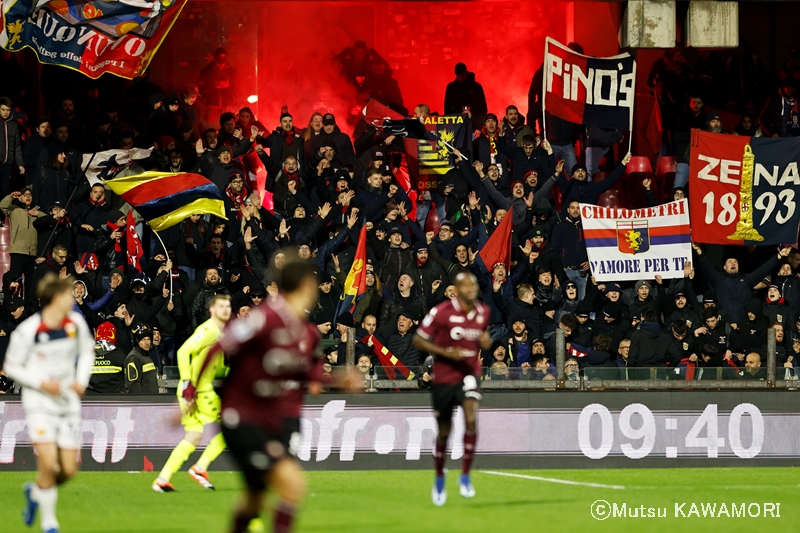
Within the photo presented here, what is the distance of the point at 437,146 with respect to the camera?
70.7 feet

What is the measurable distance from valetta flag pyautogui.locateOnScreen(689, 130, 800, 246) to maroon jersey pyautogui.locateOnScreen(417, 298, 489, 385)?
9027 millimetres

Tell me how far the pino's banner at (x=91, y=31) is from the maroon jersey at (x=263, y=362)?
12.8 meters

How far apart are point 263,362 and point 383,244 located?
38.5 feet

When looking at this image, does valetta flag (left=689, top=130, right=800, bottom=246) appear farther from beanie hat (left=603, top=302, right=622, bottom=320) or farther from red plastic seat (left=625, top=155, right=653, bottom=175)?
beanie hat (left=603, top=302, right=622, bottom=320)

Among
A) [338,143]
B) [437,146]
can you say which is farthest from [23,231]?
[437,146]

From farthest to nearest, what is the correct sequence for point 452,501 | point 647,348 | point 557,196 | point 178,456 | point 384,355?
point 557,196 < point 647,348 < point 384,355 < point 178,456 < point 452,501

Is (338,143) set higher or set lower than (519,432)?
higher

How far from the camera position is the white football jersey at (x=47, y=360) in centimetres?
993

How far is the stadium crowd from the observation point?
17875mm

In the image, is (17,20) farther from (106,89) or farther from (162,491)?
(162,491)

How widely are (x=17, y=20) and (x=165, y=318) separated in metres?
5.32

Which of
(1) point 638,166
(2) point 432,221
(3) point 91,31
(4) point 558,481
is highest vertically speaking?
(3) point 91,31

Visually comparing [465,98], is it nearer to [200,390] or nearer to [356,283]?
[356,283]

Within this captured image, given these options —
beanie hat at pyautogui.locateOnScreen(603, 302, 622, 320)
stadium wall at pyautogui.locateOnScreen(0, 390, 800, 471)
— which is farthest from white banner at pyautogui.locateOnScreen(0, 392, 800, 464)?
beanie hat at pyautogui.locateOnScreen(603, 302, 622, 320)
